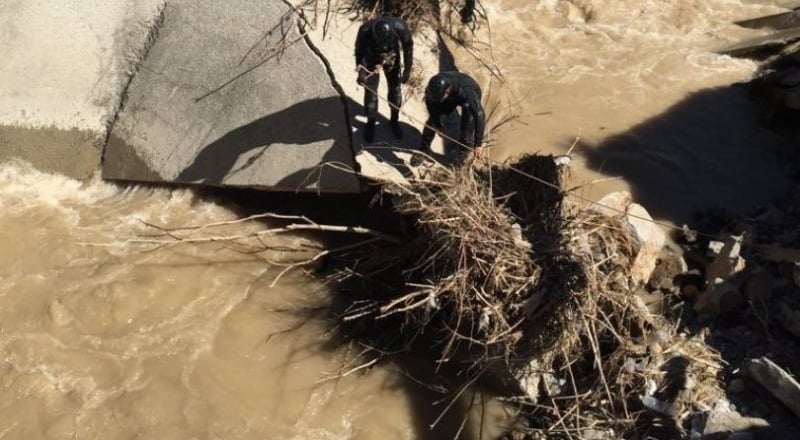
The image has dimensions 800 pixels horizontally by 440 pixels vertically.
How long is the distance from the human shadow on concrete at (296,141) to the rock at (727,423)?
2.92m

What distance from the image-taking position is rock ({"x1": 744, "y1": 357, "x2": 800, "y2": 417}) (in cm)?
443

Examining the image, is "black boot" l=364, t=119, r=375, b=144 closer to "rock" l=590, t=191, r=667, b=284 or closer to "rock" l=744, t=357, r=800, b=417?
"rock" l=590, t=191, r=667, b=284

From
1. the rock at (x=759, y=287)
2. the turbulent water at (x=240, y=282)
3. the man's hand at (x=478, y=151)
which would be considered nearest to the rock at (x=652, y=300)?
the rock at (x=759, y=287)

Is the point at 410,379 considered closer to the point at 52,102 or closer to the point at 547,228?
the point at 547,228

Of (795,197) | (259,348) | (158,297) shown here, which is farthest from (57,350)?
(795,197)

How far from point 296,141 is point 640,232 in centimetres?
270

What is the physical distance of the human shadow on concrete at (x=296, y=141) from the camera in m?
5.79

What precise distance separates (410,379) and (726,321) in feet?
7.32

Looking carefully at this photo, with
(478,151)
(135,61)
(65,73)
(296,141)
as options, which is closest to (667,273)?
(478,151)

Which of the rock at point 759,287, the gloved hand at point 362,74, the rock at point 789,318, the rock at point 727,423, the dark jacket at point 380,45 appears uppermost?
the dark jacket at point 380,45

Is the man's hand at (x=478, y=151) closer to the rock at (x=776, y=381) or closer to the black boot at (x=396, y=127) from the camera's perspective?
the black boot at (x=396, y=127)

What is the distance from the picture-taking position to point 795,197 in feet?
20.3

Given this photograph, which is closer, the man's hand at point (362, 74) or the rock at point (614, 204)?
the man's hand at point (362, 74)

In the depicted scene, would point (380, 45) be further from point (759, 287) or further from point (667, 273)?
Answer: point (759, 287)
